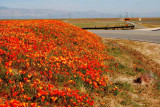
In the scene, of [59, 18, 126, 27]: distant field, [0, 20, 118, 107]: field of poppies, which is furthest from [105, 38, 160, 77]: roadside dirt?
[59, 18, 126, 27]: distant field

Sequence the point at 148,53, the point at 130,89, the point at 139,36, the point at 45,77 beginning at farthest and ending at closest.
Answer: the point at 139,36
the point at 148,53
the point at 130,89
the point at 45,77

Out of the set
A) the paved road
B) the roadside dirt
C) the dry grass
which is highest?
the paved road

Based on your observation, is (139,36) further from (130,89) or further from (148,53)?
(130,89)

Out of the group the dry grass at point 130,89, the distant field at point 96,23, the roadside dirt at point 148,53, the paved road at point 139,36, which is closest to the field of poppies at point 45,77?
the dry grass at point 130,89

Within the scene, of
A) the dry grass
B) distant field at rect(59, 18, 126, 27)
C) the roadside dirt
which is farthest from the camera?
distant field at rect(59, 18, 126, 27)

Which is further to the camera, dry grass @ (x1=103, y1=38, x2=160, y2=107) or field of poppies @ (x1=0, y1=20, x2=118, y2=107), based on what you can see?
dry grass @ (x1=103, y1=38, x2=160, y2=107)

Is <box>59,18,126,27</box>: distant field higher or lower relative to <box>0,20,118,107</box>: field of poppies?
higher

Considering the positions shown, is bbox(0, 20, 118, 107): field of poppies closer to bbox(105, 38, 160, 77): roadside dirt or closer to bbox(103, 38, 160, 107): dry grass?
bbox(103, 38, 160, 107): dry grass

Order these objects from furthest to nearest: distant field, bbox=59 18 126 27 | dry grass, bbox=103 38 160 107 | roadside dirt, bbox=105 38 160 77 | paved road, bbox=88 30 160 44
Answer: distant field, bbox=59 18 126 27, paved road, bbox=88 30 160 44, roadside dirt, bbox=105 38 160 77, dry grass, bbox=103 38 160 107

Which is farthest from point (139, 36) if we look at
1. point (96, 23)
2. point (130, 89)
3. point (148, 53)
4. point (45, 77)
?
point (96, 23)

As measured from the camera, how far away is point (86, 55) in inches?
375

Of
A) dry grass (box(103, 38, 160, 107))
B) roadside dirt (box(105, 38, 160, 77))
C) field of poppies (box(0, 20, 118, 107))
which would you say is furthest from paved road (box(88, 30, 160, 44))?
field of poppies (box(0, 20, 118, 107))

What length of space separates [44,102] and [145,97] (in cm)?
437

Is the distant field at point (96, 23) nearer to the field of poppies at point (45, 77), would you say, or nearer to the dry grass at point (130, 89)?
the dry grass at point (130, 89)
